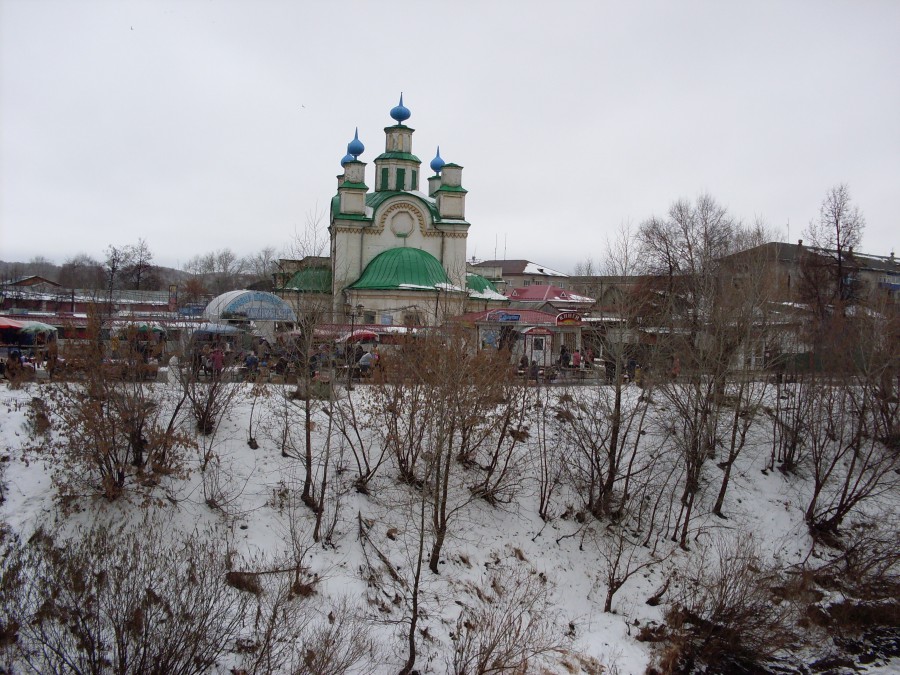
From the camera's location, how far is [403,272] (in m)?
31.0

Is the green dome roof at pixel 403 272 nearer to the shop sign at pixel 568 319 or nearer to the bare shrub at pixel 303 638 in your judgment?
the shop sign at pixel 568 319

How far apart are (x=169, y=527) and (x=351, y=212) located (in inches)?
954

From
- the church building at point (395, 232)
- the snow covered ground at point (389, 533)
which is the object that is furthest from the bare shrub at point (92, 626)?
the church building at point (395, 232)

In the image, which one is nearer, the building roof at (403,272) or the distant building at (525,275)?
the building roof at (403,272)

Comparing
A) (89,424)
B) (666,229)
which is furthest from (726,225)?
(89,424)

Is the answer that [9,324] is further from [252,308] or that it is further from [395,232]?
[395,232]

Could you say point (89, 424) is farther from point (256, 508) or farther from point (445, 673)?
point (445, 673)

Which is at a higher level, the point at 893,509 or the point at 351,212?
the point at 351,212

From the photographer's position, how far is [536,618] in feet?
39.2

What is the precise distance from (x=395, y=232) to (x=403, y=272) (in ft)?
14.0

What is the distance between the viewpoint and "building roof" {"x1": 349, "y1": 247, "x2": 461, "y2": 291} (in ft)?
99.3

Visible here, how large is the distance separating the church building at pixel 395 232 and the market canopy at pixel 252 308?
21.9ft

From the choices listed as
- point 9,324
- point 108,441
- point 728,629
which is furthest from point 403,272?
point 728,629

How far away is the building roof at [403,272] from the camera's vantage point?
30.3 metres
